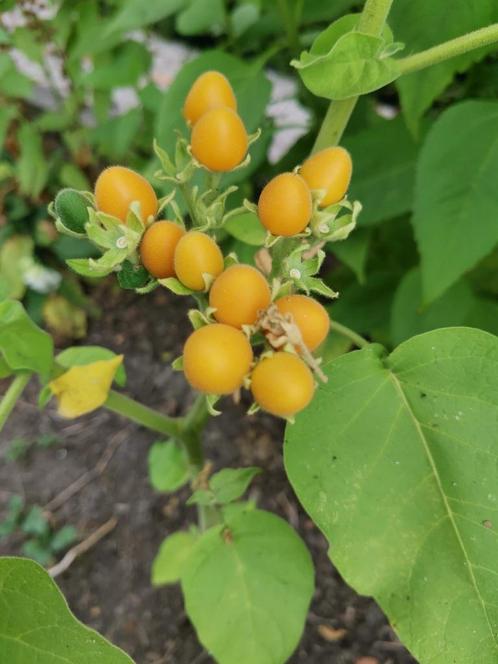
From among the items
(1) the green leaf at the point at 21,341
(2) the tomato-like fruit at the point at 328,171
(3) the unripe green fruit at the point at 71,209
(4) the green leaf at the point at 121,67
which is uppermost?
(3) the unripe green fruit at the point at 71,209

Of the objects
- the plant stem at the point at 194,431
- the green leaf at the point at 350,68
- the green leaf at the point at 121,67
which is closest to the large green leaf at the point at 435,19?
the green leaf at the point at 350,68

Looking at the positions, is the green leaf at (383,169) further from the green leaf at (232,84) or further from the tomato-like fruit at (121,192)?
the tomato-like fruit at (121,192)

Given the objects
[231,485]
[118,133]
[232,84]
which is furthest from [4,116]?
[231,485]

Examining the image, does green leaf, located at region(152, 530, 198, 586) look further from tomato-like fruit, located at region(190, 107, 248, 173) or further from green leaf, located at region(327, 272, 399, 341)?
tomato-like fruit, located at region(190, 107, 248, 173)

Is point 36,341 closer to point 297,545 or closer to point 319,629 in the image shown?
point 297,545

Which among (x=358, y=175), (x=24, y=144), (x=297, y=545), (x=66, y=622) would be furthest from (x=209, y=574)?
(x=24, y=144)

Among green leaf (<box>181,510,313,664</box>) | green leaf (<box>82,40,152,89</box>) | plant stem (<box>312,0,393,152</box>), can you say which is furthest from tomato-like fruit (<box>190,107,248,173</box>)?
green leaf (<box>82,40,152,89</box>)
